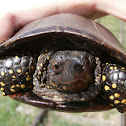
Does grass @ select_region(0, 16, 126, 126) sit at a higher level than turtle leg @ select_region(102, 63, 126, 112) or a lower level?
lower

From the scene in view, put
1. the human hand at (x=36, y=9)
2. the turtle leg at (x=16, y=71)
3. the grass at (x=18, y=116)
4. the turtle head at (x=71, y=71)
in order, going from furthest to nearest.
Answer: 1. the grass at (x=18, y=116)
2. the human hand at (x=36, y=9)
3. the turtle leg at (x=16, y=71)
4. the turtle head at (x=71, y=71)

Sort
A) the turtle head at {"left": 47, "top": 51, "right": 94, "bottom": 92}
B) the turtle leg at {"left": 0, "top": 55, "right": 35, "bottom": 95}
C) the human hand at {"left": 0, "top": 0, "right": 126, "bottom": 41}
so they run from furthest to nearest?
the human hand at {"left": 0, "top": 0, "right": 126, "bottom": 41} < the turtle leg at {"left": 0, "top": 55, "right": 35, "bottom": 95} < the turtle head at {"left": 47, "top": 51, "right": 94, "bottom": 92}

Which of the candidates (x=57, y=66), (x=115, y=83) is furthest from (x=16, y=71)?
(x=115, y=83)

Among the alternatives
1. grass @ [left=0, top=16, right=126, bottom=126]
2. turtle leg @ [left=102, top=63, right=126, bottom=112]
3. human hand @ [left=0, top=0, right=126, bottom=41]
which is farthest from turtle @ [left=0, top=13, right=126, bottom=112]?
grass @ [left=0, top=16, right=126, bottom=126]

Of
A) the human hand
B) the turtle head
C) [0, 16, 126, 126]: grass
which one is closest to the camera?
the turtle head

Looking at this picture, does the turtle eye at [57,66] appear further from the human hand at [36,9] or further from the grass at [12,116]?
the grass at [12,116]

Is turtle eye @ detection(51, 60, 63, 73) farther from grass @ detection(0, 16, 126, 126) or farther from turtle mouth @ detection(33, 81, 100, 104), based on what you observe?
grass @ detection(0, 16, 126, 126)

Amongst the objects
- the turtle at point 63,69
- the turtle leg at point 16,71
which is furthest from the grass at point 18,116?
the turtle leg at point 16,71

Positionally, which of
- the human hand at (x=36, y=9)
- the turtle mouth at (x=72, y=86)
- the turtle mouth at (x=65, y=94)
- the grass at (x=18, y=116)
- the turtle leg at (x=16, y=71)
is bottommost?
the grass at (x=18, y=116)

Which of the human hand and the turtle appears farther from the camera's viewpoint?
the human hand
